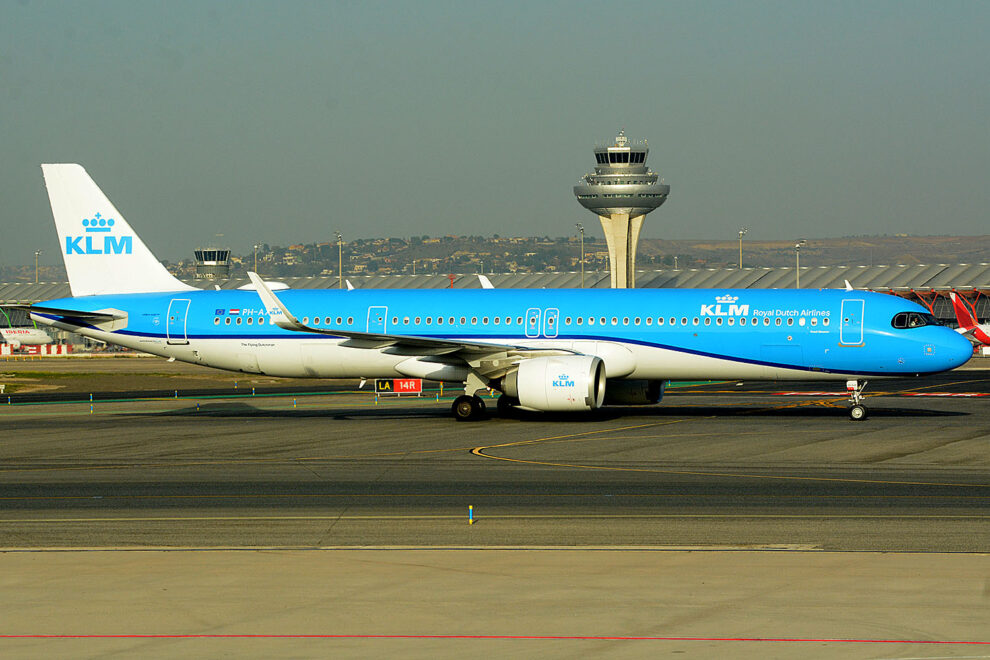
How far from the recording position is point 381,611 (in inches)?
Answer: 505

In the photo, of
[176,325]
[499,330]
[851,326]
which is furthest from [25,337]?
[851,326]

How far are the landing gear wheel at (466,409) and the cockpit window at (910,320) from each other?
45.1 ft

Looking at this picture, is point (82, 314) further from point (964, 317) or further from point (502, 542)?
point (964, 317)

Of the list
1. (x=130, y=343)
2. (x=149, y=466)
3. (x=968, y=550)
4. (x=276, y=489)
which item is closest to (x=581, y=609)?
(x=968, y=550)

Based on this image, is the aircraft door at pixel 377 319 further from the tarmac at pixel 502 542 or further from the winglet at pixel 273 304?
the tarmac at pixel 502 542

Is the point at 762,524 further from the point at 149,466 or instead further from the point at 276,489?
the point at 149,466

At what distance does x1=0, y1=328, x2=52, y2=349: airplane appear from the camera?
135m

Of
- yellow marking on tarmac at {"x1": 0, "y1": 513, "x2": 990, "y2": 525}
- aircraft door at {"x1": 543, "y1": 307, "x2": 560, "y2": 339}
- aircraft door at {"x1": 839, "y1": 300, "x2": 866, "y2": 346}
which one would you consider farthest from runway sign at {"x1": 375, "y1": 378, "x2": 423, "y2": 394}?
yellow marking on tarmac at {"x1": 0, "y1": 513, "x2": 990, "y2": 525}

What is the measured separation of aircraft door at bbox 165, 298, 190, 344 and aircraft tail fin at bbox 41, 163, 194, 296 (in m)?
2.09

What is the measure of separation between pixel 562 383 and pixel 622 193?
135591 millimetres

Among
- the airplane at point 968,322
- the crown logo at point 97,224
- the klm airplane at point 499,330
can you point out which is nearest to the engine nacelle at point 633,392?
the klm airplane at point 499,330

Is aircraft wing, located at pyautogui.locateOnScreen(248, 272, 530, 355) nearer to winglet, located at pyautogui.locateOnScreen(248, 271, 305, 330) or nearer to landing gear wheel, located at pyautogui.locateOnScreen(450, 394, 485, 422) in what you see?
winglet, located at pyautogui.locateOnScreen(248, 271, 305, 330)

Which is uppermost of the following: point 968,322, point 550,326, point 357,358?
point 968,322

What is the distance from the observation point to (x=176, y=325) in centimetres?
4075
